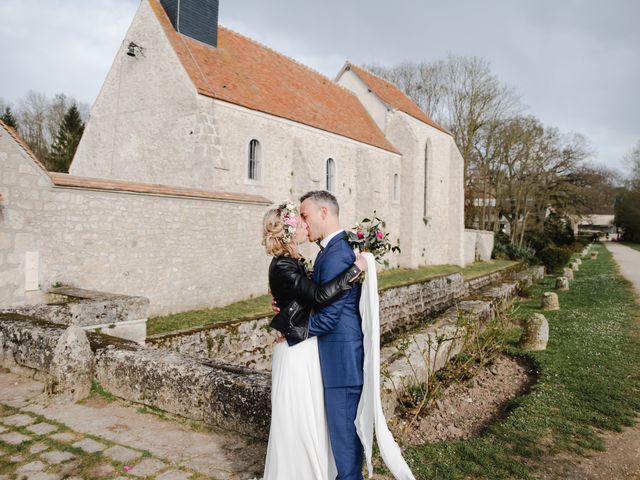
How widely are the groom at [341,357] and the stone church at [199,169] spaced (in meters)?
7.88

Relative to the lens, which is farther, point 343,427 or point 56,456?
point 56,456

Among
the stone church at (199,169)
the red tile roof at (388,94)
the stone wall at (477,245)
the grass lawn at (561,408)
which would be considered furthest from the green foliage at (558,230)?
the grass lawn at (561,408)

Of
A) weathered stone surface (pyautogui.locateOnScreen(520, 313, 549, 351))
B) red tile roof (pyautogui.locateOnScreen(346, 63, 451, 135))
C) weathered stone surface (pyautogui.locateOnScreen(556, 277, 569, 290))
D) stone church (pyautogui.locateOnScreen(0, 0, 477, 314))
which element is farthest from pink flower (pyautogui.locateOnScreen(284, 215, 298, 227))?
red tile roof (pyautogui.locateOnScreen(346, 63, 451, 135))

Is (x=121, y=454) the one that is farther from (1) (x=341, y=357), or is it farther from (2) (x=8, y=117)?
(2) (x=8, y=117)

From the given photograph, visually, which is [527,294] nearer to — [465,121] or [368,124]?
[368,124]

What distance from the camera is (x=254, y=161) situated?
16391 mm

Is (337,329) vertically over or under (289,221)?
under

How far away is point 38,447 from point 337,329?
2.53 metres

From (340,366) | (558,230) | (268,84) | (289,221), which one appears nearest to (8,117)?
(268,84)

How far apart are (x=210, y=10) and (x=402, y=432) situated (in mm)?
16974

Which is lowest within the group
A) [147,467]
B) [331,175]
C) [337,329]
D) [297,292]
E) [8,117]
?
[147,467]

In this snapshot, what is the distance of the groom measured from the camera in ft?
9.00

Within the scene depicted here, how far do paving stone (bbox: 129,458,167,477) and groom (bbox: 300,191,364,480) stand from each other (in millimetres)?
1327

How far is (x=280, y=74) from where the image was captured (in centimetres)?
2014
